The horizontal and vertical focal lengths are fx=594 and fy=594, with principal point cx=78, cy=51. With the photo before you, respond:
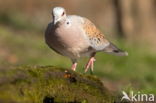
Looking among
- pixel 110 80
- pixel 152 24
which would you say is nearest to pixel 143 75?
pixel 110 80

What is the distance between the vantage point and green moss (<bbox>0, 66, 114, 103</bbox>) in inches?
203

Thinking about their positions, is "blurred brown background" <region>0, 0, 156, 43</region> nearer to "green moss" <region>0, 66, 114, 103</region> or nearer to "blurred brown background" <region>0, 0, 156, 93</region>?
"blurred brown background" <region>0, 0, 156, 93</region>

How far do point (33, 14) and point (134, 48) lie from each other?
796 centimetres

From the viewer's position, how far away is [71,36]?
7141mm

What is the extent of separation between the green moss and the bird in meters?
1.24

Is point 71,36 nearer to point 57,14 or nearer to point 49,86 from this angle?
point 57,14

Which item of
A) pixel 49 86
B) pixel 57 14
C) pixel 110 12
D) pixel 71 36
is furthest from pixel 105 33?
pixel 49 86

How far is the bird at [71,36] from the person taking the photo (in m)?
6.94

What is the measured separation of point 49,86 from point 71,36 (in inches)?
69.0

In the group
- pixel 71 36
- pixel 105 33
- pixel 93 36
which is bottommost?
pixel 71 36

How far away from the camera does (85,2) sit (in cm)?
2486

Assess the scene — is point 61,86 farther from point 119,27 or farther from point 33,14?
point 33,14

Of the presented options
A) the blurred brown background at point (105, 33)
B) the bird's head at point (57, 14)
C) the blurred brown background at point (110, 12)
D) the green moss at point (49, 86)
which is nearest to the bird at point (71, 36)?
the bird's head at point (57, 14)

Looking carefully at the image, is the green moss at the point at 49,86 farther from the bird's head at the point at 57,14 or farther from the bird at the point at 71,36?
the bird at the point at 71,36
